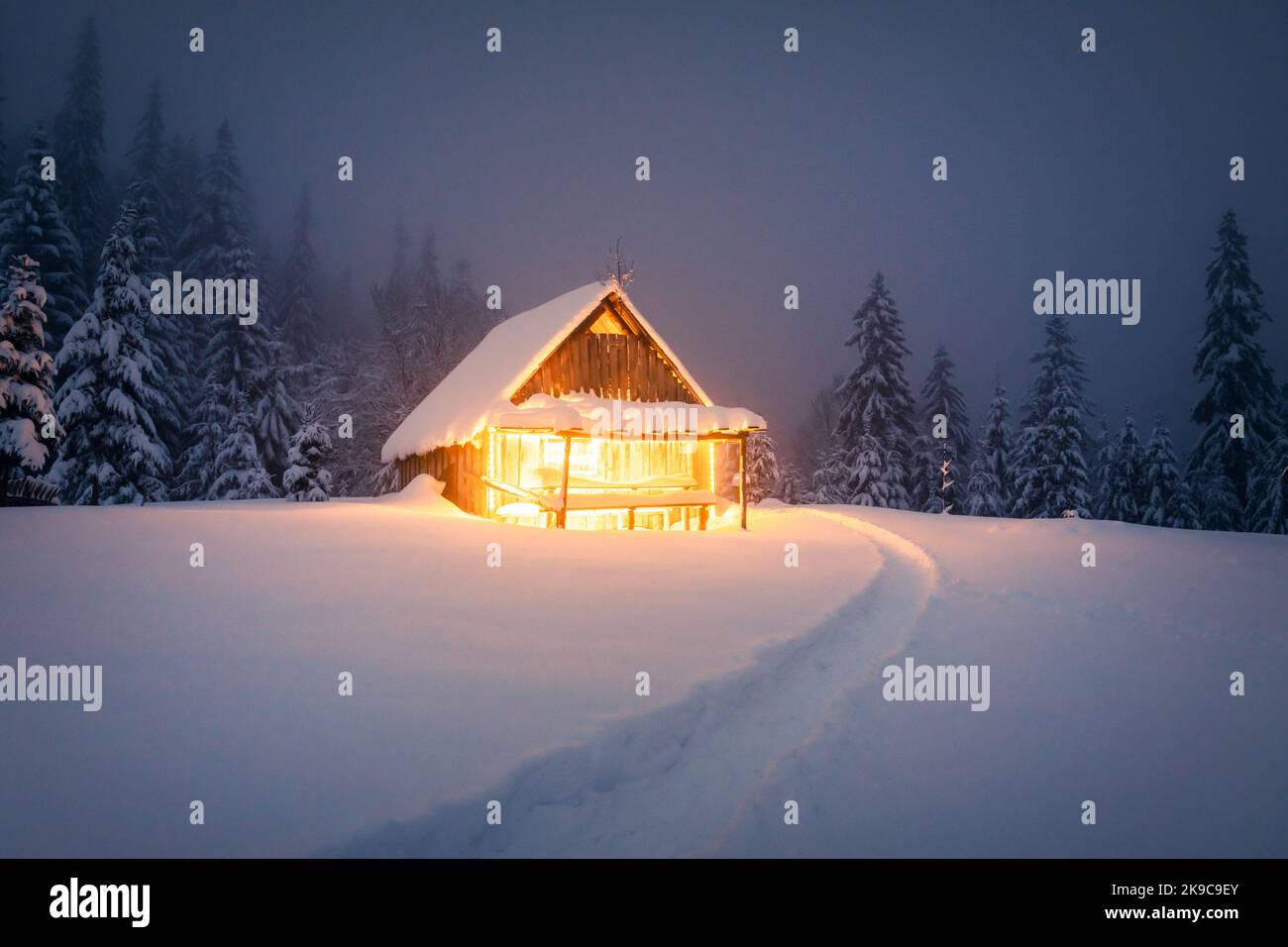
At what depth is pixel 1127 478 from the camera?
2991cm

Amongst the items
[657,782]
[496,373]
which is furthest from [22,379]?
[657,782]

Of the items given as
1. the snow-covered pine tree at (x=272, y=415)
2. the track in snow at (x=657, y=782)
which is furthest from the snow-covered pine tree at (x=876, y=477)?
the snow-covered pine tree at (x=272, y=415)

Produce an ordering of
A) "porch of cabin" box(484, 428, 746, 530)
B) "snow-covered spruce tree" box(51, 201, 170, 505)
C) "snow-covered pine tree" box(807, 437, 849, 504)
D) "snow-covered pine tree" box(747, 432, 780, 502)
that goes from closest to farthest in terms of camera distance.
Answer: "porch of cabin" box(484, 428, 746, 530), "snow-covered spruce tree" box(51, 201, 170, 505), "snow-covered pine tree" box(807, 437, 849, 504), "snow-covered pine tree" box(747, 432, 780, 502)

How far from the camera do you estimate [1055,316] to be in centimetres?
3062

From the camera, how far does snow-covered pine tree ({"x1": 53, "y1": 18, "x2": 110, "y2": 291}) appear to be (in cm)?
3002

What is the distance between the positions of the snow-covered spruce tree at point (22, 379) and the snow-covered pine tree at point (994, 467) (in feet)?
A: 121

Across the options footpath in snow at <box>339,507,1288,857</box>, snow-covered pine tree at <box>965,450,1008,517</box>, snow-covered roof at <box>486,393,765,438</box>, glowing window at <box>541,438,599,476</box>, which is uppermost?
snow-covered roof at <box>486,393,765,438</box>

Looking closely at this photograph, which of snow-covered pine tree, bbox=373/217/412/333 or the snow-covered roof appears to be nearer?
the snow-covered roof

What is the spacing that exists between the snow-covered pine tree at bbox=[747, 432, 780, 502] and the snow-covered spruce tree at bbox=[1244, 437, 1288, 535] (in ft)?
67.9

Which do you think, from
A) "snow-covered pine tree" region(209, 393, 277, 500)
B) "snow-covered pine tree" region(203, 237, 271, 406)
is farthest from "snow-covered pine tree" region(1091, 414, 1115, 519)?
"snow-covered pine tree" region(203, 237, 271, 406)

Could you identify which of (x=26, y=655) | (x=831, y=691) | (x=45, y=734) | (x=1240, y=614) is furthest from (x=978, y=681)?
(x=26, y=655)

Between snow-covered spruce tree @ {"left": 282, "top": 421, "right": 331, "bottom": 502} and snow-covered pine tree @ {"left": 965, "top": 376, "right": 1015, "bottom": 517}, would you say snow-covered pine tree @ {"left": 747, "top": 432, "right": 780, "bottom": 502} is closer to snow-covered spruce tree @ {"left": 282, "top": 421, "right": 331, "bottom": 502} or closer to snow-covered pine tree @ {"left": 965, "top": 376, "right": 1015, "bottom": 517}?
snow-covered pine tree @ {"left": 965, "top": 376, "right": 1015, "bottom": 517}

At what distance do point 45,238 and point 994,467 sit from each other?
146ft

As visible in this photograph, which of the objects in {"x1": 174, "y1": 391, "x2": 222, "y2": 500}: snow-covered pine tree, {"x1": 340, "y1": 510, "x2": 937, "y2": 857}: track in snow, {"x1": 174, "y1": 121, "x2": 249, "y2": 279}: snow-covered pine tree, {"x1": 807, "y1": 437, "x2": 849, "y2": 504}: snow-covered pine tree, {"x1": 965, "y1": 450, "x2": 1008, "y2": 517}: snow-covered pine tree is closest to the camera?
{"x1": 340, "y1": 510, "x2": 937, "y2": 857}: track in snow
